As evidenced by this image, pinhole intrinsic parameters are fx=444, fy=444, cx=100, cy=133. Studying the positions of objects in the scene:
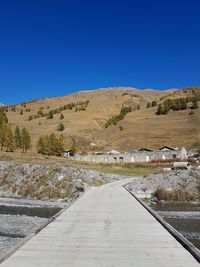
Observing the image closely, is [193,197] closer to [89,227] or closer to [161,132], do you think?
[89,227]

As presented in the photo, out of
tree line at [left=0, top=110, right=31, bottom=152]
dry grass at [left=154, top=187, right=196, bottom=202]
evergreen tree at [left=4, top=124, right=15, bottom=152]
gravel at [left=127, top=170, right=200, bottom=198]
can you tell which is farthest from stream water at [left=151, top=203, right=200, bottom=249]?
tree line at [left=0, top=110, right=31, bottom=152]

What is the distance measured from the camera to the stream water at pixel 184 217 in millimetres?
21500

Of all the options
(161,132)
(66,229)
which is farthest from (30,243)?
(161,132)

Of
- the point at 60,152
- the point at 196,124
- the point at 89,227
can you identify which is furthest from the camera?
the point at 196,124

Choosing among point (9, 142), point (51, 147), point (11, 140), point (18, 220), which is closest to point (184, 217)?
point (18, 220)

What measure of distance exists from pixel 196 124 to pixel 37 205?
160m

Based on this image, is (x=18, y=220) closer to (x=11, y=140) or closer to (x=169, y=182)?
(x=169, y=182)

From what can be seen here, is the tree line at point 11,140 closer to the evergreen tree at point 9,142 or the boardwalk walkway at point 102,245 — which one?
the evergreen tree at point 9,142

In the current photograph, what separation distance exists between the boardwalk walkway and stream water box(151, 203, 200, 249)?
336 cm

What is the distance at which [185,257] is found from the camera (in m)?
11.3

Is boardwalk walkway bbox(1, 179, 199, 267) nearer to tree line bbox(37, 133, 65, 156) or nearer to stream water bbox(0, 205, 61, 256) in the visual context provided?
stream water bbox(0, 205, 61, 256)

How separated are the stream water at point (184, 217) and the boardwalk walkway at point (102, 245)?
3355mm

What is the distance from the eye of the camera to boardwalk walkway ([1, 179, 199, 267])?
10812mm

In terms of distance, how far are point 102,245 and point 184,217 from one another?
52.6 ft
